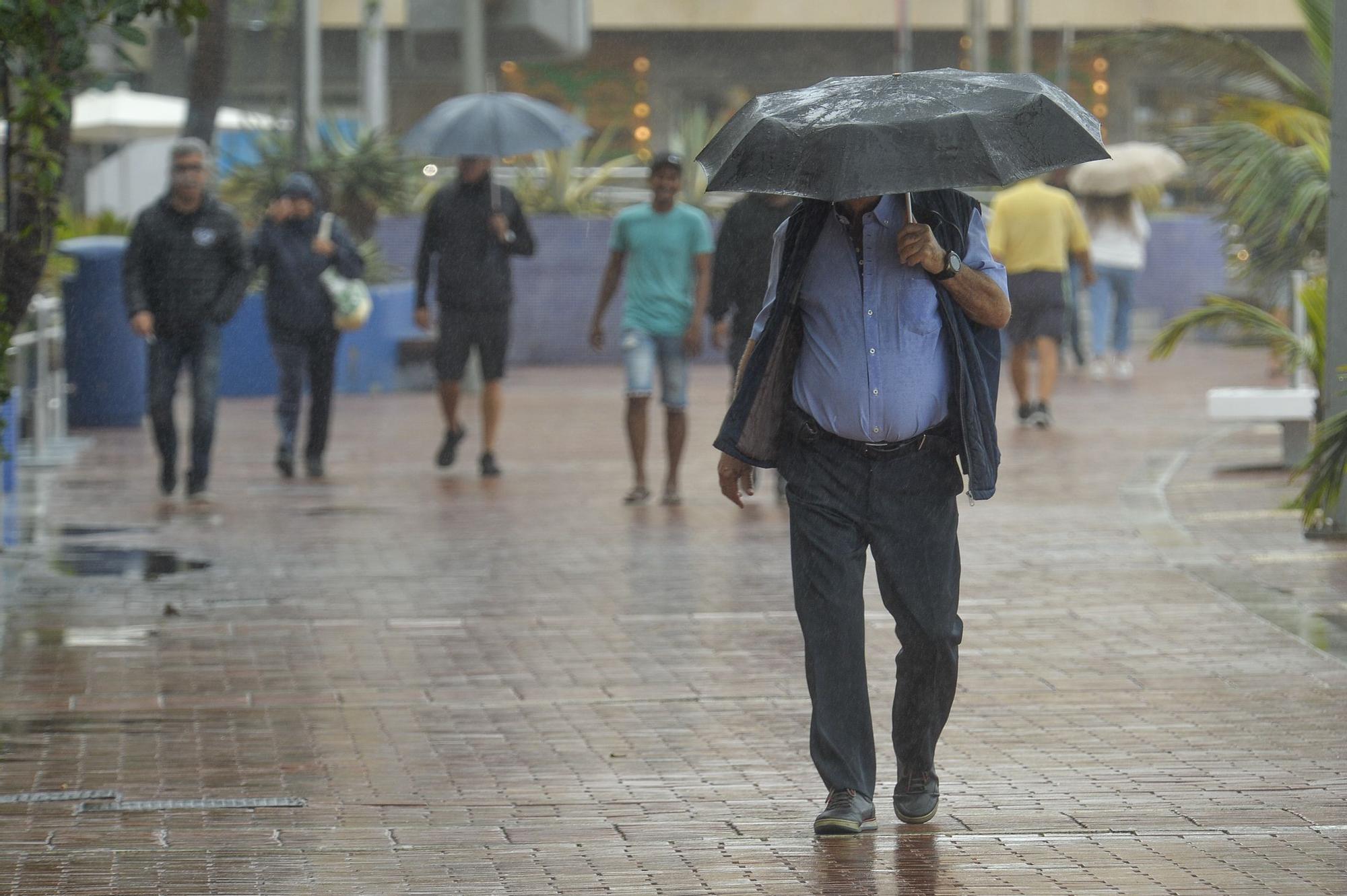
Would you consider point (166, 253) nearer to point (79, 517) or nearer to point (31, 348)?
point (79, 517)

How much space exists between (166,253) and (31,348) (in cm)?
361

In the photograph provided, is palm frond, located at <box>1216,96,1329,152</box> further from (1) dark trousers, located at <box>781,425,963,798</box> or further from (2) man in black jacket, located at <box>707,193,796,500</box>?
(1) dark trousers, located at <box>781,425,963,798</box>

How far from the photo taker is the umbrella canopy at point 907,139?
4.85 metres

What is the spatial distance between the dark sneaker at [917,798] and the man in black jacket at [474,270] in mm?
8030

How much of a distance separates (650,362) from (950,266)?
6.85 metres

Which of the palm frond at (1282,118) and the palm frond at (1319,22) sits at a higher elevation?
the palm frond at (1319,22)

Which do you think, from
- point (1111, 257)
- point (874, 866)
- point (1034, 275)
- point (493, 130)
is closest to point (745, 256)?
point (493, 130)

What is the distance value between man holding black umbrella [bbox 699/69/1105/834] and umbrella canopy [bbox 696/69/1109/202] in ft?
0.05

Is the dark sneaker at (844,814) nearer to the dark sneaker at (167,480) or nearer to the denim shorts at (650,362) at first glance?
the denim shorts at (650,362)

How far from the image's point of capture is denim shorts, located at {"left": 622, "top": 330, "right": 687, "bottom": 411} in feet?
38.7

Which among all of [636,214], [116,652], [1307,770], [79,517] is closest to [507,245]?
[636,214]

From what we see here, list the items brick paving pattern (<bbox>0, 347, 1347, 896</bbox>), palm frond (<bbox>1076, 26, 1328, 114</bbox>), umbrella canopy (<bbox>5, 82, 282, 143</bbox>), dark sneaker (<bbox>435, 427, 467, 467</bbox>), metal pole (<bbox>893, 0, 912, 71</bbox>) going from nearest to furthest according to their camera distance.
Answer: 1. brick paving pattern (<bbox>0, 347, 1347, 896</bbox>)
2. palm frond (<bbox>1076, 26, 1328, 114</bbox>)
3. dark sneaker (<bbox>435, 427, 467, 467</bbox>)
4. umbrella canopy (<bbox>5, 82, 282, 143</bbox>)
5. metal pole (<bbox>893, 0, 912, 71</bbox>)

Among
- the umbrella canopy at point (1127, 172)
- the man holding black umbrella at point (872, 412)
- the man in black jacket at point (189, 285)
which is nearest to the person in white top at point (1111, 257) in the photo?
the umbrella canopy at point (1127, 172)

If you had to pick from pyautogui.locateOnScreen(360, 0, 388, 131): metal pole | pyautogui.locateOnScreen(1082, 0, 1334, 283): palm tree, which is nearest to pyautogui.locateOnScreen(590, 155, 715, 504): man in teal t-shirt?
pyautogui.locateOnScreen(1082, 0, 1334, 283): palm tree
